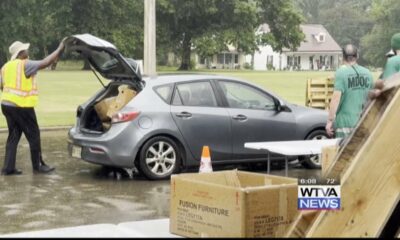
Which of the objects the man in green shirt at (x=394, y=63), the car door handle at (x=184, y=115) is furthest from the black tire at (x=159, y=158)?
the man in green shirt at (x=394, y=63)

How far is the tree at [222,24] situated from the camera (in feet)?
243

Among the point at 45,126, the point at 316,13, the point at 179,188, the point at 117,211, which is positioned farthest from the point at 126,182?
the point at 316,13

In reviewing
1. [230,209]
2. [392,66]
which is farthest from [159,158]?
[230,209]

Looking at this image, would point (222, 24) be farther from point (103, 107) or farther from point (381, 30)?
point (103, 107)

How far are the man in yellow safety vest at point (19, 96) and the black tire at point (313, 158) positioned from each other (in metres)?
4.16

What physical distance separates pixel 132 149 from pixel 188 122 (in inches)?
38.0

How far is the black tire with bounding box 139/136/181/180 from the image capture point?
33.8 ft

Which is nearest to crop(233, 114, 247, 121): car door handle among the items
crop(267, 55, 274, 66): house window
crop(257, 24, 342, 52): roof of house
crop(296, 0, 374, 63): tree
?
crop(267, 55, 274, 66): house window

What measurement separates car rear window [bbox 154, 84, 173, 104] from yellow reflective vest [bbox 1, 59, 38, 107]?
1.86 metres

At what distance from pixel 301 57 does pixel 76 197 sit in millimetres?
108503

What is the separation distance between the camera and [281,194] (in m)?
4.71

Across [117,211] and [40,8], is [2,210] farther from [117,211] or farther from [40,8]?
[40,8]

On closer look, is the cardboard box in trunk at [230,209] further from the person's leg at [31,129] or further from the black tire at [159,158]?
the person's leg at [31,129]

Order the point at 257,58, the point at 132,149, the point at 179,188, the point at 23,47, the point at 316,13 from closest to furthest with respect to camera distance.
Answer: the point at 179,188
the point at 132,149
the point at 23,47
the point at 257,58
the point at 316,13
